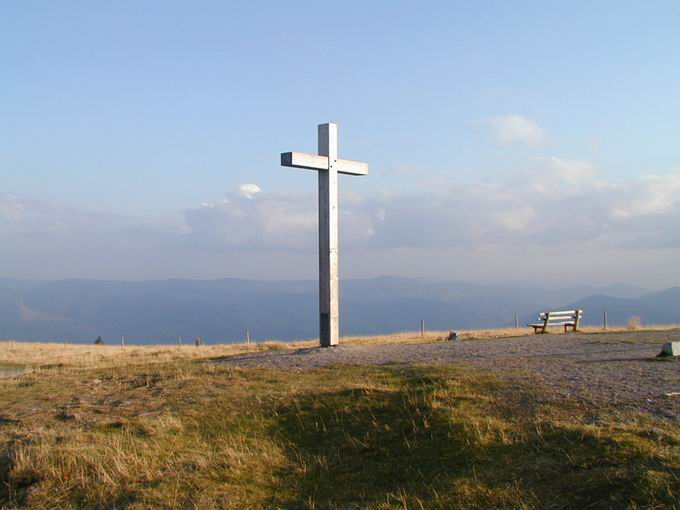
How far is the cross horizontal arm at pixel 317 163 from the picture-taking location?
54.9 ft

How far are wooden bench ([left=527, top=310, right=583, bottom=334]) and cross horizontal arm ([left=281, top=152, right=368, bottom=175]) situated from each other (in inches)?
319

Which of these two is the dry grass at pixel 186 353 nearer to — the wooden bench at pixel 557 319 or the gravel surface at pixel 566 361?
the wooden bench at pixel 557 319

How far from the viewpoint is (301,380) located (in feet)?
39.5

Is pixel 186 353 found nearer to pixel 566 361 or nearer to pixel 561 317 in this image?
pixel 561 317

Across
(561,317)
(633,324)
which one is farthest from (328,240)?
(633,324)

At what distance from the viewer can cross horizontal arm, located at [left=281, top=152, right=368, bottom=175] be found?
658 inches

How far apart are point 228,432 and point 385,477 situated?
2.62m

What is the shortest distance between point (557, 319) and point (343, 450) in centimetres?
1634

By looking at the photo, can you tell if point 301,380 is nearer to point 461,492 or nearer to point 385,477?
point 385,477

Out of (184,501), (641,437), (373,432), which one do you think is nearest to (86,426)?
(184,501)

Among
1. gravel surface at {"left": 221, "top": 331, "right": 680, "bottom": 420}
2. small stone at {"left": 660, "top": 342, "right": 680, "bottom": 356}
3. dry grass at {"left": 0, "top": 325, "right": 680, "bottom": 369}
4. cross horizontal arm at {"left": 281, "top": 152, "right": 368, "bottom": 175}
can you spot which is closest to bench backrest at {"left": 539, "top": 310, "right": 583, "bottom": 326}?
dry grass at {"left": 0, "top": 325, "right": 680, "bottom": 369}

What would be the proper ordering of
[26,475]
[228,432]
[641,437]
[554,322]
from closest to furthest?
1. [641,437]
2. [26,475]
3. [228,432]
4. [554,322]

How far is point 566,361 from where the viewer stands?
1262 centimetres

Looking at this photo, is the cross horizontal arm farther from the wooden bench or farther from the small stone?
the small stone
